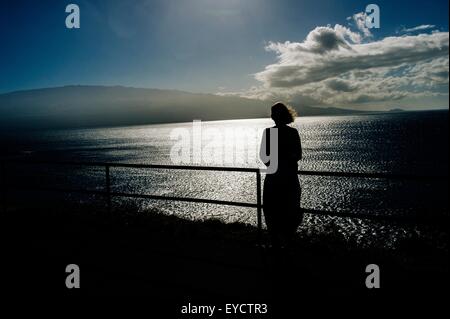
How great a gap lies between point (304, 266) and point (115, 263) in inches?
101

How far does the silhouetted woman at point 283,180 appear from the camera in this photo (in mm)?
4820

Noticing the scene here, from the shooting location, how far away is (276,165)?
4.85 m

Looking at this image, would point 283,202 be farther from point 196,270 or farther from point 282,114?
point 196,270

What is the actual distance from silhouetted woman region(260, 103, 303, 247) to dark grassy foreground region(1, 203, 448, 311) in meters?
0.38

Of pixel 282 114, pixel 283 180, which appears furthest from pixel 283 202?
pixel 282 114

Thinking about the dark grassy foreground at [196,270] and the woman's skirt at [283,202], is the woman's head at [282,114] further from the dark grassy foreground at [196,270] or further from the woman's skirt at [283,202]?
the dark grassy foreground at [196,270]

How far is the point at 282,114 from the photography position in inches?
190

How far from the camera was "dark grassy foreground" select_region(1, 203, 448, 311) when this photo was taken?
3.87m

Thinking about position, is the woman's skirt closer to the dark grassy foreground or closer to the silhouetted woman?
the silhouetted woman

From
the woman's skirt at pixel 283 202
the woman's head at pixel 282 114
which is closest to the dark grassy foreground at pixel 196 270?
the woman's skirt at pixel 283 202

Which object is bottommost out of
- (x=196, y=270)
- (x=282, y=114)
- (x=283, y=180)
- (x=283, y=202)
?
(x=196, y=270)

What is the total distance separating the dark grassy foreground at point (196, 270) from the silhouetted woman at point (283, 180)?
1.26 ft

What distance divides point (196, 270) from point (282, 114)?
7.79 ft
